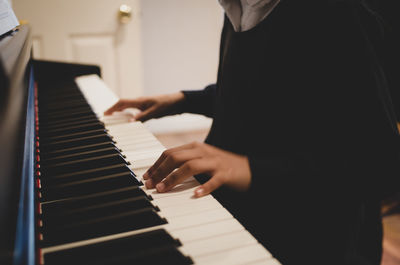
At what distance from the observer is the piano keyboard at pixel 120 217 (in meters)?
0.46

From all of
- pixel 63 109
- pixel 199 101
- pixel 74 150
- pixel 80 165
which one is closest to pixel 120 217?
pixel 80 165

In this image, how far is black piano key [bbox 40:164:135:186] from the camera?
662mm

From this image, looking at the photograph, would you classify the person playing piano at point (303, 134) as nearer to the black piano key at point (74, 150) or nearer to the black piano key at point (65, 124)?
the black piano key at point (74, 150)

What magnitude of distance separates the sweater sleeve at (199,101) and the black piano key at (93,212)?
84cm

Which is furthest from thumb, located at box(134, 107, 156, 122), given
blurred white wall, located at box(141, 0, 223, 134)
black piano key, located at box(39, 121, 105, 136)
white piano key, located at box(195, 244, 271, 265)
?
blurred white wall, located at box(141, 0, 223, 134)

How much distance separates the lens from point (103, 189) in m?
0.62

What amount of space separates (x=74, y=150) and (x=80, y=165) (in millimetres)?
101

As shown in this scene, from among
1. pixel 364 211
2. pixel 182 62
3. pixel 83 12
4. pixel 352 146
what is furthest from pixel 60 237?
pixel 182 62

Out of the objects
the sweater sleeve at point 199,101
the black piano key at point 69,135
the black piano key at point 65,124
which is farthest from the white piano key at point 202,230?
the sweater sleeve at point 199,101

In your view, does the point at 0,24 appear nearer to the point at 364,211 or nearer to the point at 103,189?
the point at 103,189

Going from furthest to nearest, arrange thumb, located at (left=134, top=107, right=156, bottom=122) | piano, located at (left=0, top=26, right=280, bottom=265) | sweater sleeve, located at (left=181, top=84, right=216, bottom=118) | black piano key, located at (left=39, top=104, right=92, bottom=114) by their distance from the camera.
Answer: sweater sleeve, located at (left=181, top=84, right=216, bottom=118) → thumb, located at (left=134, top=107, right=156, bottom=122) → black piano key, located at (left=39, top=104, right=92, bottom=114) → piano, located at (left=0, top=26, right=280, bottom=265)

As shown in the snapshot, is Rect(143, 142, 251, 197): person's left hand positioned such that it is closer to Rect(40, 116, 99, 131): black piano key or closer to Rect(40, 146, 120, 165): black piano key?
Rect(40, 146, 120, 165): black piano key

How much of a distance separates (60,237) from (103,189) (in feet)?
0.47

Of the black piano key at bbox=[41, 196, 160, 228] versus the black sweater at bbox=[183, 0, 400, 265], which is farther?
the black sweater at bbox=[183, 0, 400, 265]
